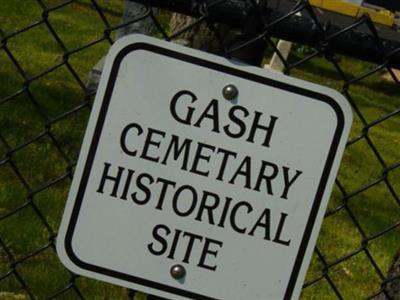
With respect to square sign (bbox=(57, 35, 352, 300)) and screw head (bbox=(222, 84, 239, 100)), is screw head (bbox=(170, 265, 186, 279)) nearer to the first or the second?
square sign (bbox=(57, 35, 352, 300))

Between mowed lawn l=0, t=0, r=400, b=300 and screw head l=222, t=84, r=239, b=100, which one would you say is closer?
screw head l=222, t=84, r=239, b=100

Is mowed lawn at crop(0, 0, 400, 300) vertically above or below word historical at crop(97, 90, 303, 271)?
below

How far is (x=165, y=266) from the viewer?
199cm

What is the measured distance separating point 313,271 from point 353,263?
0.41 m

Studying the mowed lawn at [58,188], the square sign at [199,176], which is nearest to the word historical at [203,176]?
the square sign at [199,176]

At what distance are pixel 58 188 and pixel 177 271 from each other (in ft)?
9.96

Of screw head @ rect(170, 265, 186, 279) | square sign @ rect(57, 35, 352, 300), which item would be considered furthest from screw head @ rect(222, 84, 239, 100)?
screw head @ rect(170, 265, 186, 279)

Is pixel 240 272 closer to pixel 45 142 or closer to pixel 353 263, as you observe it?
pixel 353 263

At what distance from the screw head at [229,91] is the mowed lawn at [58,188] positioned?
1.57 feet

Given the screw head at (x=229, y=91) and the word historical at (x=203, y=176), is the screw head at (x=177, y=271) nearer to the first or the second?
the word historical at (x=203, y=176)

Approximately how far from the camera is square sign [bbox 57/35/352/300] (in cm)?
193

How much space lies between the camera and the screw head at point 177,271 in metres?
1.99

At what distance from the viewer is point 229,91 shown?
1.92 m

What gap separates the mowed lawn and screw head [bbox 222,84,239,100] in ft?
1.57
